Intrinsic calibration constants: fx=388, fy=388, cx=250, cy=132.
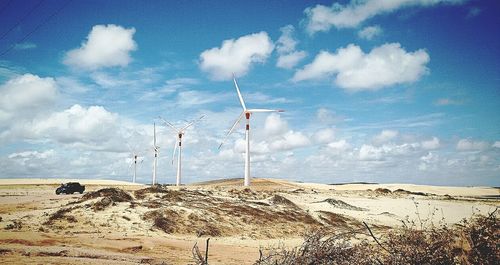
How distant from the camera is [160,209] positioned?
Result: 90.4ft

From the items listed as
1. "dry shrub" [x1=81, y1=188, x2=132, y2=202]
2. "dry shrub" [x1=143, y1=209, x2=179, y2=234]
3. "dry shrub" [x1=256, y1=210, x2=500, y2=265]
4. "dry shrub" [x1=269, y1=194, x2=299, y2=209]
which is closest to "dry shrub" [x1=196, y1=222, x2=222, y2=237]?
"dry shrub" [x1=143, y1=209, x2=179, y2=234]

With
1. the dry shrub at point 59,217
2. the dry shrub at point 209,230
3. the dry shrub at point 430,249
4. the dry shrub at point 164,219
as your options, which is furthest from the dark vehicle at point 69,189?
the dry shrub at point 430,249

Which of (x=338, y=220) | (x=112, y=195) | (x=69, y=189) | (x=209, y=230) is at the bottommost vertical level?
(x=338, y=220)

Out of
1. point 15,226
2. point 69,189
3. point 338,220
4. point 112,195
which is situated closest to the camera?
point 15,226

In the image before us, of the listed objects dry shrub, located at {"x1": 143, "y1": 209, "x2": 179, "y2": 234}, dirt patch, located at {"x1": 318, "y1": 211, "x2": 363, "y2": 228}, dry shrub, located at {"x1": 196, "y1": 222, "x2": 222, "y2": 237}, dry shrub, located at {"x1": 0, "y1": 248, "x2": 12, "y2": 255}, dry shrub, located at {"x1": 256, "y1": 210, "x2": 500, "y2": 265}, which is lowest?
dirt patch, located at {"x1": 318, "y1": 211, "x2": 363, "y2": 228}

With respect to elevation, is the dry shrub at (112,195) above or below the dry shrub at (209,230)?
above

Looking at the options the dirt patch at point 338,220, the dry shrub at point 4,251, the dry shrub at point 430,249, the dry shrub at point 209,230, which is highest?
the dry shrub at point 430,249

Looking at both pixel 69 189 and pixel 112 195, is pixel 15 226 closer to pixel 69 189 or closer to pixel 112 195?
pixel 112 195

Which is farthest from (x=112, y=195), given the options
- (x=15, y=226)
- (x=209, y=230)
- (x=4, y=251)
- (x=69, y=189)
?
(x=69, y=189)

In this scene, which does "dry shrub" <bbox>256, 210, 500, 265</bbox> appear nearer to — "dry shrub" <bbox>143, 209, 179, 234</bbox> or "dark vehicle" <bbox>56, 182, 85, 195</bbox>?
"dry shrub" <bbox>143, 209, 179, 234</bbox>

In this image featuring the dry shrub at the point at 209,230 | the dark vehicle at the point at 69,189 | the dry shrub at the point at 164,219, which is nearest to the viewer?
the dry shrub at the point at 164,219

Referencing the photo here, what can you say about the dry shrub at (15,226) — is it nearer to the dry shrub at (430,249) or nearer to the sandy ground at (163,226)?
the sandy ground at (163,226)

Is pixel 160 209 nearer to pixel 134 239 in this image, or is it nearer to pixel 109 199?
pixel 109 199

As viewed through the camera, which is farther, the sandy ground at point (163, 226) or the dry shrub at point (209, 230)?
the dry shrub at point (209, 230)
